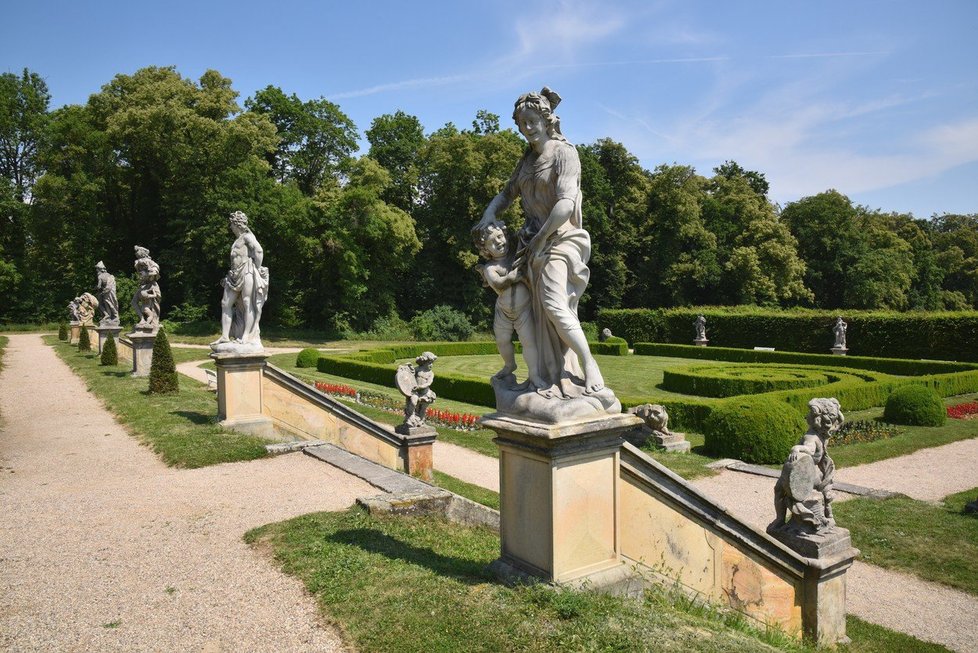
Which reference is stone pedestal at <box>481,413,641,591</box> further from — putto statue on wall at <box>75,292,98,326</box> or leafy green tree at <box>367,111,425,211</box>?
leafy green tree at <box>367,111,425,211</box>

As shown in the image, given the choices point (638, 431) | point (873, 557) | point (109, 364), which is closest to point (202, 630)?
point (873, 557)

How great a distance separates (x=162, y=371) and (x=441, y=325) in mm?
26042

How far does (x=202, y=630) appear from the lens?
4.36 m

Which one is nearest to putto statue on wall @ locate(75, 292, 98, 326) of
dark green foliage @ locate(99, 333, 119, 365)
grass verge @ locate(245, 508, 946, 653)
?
dark green foliage @ locate(99, 333, 119, 365)

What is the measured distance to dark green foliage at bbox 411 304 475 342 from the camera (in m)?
40.2

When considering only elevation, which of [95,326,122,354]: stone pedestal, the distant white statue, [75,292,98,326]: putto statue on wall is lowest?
the distant white statue

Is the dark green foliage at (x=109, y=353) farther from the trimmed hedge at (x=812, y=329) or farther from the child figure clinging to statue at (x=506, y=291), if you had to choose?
the trimmed hedge at (x=812, y=329)

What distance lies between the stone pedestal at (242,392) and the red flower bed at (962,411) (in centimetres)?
1644

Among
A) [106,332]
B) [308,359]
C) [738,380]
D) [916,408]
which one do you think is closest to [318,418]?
[738,380]

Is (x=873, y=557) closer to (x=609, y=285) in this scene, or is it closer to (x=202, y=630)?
(x=202, y=630)

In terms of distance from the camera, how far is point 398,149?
4800 centimetres

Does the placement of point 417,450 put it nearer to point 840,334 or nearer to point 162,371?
point 162,371

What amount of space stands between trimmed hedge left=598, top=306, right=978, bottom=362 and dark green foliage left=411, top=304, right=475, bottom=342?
8903 mm

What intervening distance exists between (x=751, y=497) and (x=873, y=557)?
241 centimetres
